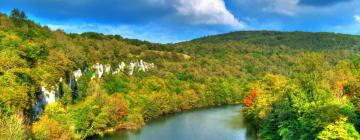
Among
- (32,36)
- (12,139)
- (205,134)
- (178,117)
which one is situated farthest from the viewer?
(178,117)

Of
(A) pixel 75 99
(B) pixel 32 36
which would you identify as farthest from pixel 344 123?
(B) pixel 32 36

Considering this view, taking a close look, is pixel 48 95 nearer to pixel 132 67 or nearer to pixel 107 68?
pixel 107 68

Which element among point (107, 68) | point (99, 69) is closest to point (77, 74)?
point (99, 69)

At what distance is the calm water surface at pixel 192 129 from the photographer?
225 feet

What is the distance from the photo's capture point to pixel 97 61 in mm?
102062

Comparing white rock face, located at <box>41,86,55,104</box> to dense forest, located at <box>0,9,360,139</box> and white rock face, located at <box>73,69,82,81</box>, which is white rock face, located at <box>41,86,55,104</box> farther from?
white rock face, located at <box>73,69,82,81</box>

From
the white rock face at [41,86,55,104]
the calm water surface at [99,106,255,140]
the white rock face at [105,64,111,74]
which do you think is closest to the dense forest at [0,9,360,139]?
the white rock face at [105,64,111,74]

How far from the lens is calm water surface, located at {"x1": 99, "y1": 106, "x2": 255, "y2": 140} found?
225 feet

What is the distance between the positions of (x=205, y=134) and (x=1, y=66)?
34.8m

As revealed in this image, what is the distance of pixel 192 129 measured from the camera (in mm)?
78312

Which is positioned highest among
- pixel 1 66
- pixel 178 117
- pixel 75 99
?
pixel 1 66

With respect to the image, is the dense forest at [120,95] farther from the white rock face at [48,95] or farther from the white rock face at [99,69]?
the white rock face at [48,95]

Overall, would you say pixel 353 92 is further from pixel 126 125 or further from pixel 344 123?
pixel 126 125

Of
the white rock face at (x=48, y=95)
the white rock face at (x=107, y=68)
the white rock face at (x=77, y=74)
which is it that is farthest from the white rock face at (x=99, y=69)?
the white rock face at (x=48, y=95)
